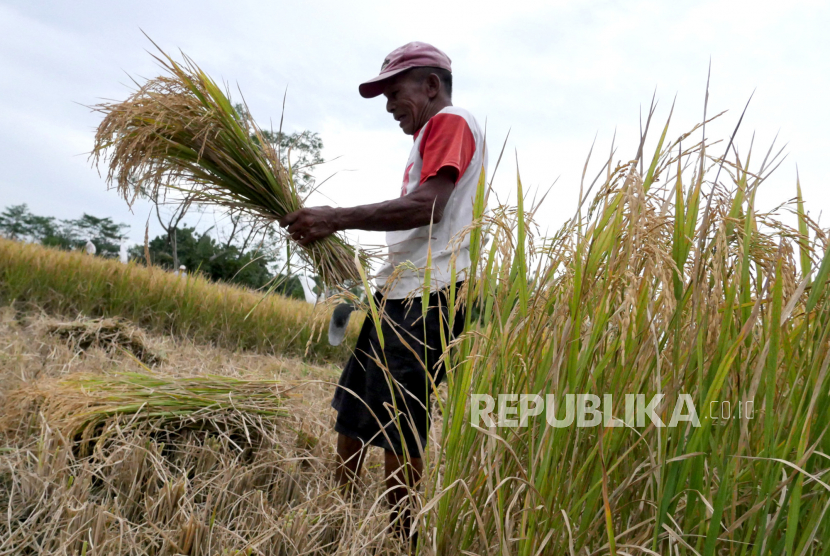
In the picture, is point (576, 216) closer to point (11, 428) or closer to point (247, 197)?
point (247, 197)

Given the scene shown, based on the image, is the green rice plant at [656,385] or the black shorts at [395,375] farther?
the black shorts at [395,375]

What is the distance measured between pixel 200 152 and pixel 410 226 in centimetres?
82

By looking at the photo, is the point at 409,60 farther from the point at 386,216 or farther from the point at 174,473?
the point at 174,473

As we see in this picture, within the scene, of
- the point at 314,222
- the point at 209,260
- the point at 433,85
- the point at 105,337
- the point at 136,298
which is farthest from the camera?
the point at 209,260

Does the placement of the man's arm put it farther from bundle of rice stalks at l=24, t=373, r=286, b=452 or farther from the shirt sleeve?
bundle of rice stalks at l=24, t=373, r=286, b=452

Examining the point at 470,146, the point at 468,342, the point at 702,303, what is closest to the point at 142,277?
the point at 470,146

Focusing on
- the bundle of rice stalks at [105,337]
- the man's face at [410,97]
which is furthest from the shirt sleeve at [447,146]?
the bundle of rice stalks at [105,337]

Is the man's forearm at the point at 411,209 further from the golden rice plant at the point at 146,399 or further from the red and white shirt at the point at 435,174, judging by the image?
the golden rice plant at the point at 146,399

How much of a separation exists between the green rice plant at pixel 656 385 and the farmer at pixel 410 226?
1.94ft

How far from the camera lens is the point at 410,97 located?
6.59ft

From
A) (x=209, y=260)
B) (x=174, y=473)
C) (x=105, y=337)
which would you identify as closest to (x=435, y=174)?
(x=174, y=473)

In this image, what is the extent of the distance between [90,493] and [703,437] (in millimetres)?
1931

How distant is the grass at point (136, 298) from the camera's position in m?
4.98

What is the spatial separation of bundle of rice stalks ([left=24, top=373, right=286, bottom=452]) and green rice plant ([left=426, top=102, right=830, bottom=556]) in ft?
4.54
